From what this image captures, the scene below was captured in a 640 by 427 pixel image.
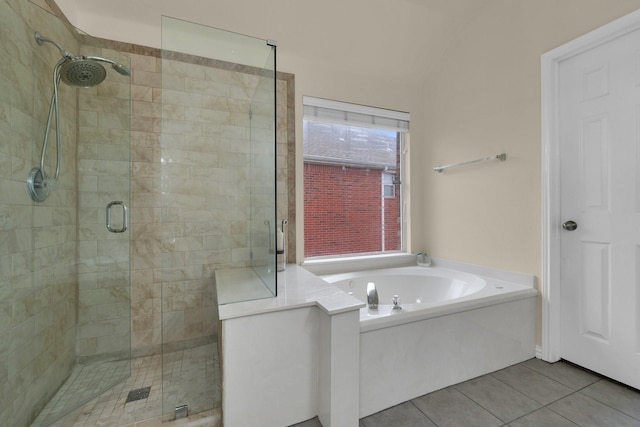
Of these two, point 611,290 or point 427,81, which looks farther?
point 427,81

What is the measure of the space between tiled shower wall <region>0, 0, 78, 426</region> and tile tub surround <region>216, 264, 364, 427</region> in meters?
0.91

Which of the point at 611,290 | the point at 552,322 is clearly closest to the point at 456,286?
the point at 552,322

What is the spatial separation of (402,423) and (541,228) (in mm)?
1519

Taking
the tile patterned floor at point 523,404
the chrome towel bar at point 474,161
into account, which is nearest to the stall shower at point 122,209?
the tile patterned floor at point 523,404

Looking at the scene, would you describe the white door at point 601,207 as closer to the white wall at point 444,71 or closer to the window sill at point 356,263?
the white wall at point 444,71

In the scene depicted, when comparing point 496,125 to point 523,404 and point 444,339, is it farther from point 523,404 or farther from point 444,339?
point 523,404

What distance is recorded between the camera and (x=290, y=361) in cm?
134

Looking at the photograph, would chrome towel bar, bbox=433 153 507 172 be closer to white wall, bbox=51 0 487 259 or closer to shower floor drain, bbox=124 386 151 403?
white wall, bbox=51 0 487 259

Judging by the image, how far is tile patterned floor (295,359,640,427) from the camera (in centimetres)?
137

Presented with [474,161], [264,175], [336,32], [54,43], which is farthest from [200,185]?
[474,161]

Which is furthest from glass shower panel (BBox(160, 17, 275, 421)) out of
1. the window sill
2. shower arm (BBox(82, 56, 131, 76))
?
the window sill

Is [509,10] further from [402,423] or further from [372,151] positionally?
[402,423]

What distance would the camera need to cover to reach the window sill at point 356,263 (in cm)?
244

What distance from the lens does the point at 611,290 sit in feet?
5.50
